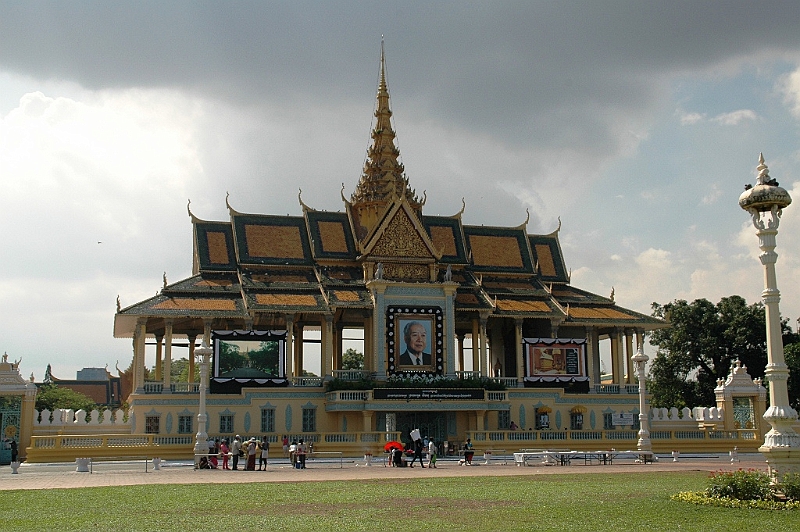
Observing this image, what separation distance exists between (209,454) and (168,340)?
15873 mm

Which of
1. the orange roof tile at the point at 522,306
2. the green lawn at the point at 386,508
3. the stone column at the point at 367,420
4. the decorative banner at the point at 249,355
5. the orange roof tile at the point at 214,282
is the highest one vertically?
the orange roof tile at the point at 214,282

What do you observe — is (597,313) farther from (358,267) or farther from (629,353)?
(358,267)

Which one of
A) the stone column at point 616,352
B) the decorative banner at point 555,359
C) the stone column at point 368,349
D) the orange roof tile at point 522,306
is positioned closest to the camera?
the stone column at point 368,349

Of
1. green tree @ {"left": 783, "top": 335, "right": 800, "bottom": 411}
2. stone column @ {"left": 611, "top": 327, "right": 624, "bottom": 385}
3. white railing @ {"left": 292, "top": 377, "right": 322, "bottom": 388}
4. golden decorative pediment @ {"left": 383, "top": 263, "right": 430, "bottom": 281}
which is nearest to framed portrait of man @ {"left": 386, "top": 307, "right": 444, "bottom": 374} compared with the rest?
golden decorative pediment @ {"left": 383, "top": 263, "right": 430, "bottom": 281}

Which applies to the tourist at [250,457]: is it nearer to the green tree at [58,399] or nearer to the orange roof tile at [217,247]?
the orange roof tile at [217,247]

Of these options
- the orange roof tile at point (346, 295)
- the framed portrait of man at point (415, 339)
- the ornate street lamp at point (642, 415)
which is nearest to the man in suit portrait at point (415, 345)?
the framed portrait of man at point (415, 339)

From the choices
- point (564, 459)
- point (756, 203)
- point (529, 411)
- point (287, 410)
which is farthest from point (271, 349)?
point (756, 203)

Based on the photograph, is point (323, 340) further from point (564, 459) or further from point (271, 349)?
point (564, 459)

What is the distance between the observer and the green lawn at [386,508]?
1791 cm

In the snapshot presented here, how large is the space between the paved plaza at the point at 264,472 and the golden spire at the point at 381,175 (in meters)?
25.1

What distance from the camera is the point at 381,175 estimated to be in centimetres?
6738

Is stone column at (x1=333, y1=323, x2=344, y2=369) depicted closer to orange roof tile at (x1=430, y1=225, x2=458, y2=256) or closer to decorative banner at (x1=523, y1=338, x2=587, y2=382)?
orange roof tile at (x1=430, y1=225, x2=458, y2=256)

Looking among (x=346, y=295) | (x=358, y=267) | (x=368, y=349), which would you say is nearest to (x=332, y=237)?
(x=358, y=267)

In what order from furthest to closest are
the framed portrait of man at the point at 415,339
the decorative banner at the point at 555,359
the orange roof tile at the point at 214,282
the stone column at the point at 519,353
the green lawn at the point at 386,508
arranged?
the stone column at the point at 519,353 → the decorative banner at the point at 555,359 → the orange roof tile at the point at 214,282 → the framed portrait of man at the point at 415,339 → the green lawn at the point at 386,508
